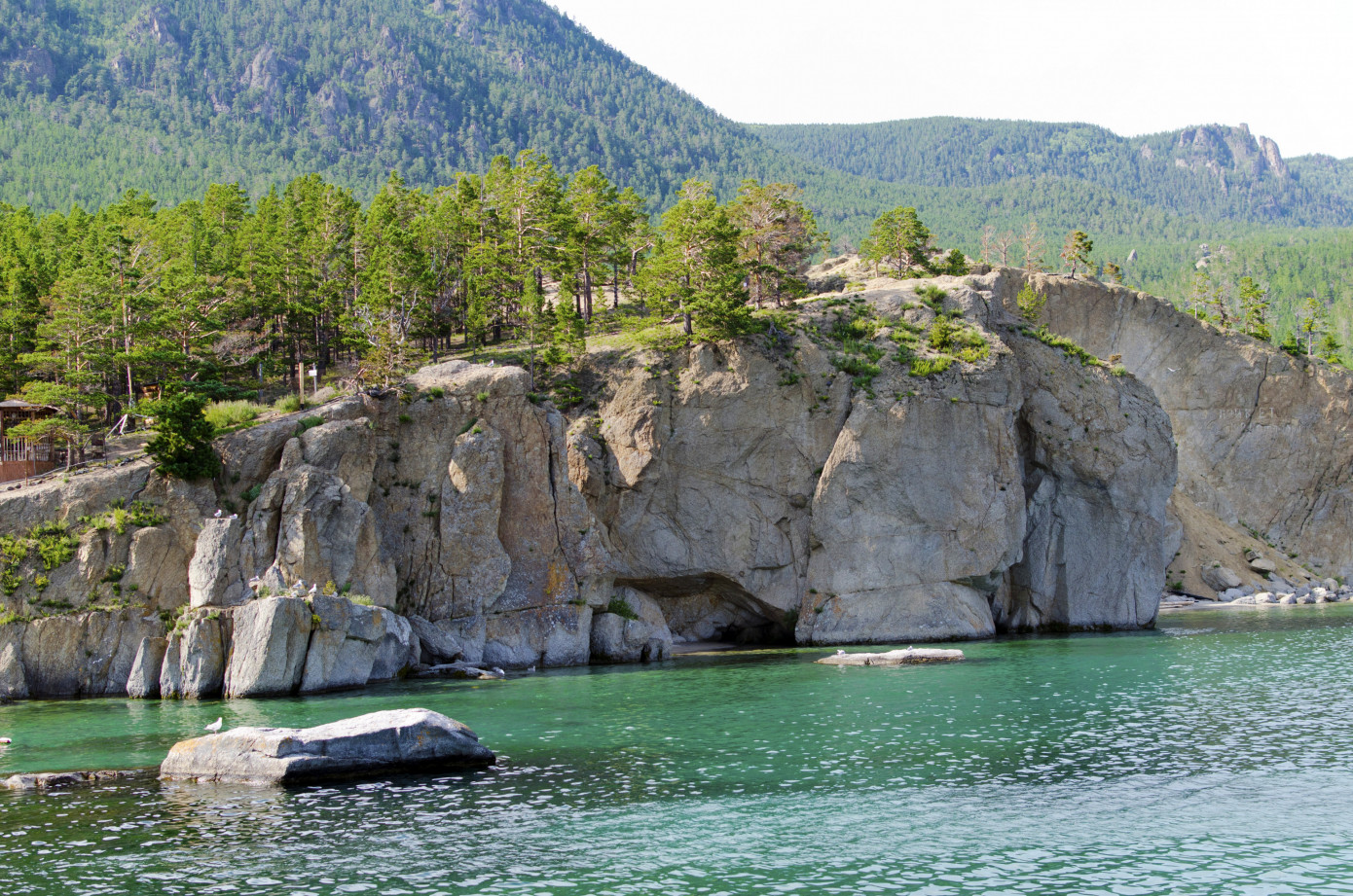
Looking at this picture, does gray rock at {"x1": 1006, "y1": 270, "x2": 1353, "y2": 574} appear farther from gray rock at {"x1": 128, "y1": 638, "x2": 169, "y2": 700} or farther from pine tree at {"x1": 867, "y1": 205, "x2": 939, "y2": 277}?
gray rock at {"x1": 128, "y1": 638, "x2": 169, "y2": 700}

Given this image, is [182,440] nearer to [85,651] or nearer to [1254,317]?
[85,651]

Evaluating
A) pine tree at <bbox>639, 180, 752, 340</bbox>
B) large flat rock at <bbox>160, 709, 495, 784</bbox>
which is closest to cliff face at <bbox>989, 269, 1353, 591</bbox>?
pine tree at <bbox>639, 180, 752, 340</bbox>

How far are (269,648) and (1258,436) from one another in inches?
3993

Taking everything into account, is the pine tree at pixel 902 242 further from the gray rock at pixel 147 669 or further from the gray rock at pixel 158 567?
the gray rock at pixel 147 669

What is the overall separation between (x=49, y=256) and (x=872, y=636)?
60.1 metres

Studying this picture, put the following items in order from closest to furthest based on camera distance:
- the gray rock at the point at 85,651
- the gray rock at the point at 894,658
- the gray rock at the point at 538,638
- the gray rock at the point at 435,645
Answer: the gray rock at the point at 85,651 < the gray rock at the point at 894,658 < the gray rock at the point at 435,645 < the gray rock at the point at 538,638

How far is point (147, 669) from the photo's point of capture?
159ft

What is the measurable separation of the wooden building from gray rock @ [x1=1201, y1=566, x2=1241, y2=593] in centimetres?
9507

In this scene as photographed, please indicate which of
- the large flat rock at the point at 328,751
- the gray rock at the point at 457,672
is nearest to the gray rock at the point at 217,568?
the gray rock at the point at 457,672

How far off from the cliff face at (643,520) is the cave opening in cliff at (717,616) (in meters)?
0.20

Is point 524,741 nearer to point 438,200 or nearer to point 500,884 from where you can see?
point 500,884

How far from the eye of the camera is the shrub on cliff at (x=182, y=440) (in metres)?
51.8

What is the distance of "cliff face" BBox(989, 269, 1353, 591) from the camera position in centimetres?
11069

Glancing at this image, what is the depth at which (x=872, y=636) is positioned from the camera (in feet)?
218
